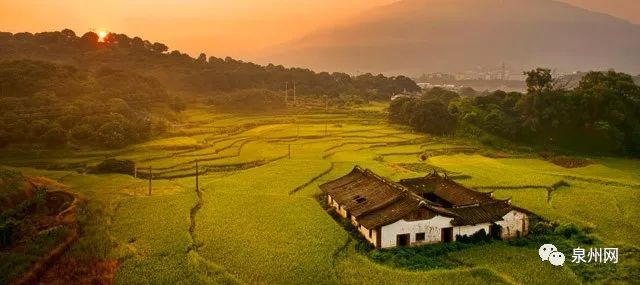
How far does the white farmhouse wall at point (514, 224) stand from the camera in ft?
73.6

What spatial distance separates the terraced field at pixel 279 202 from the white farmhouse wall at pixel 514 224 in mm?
1763

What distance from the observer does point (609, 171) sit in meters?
36.8

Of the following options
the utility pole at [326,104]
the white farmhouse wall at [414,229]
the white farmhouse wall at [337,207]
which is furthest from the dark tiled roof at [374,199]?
the utility pole at [326,104]

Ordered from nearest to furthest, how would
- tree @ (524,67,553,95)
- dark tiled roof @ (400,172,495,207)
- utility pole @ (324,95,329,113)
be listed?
dark tiled roof @ (400,172,495,207) → tree @ (524,67,553,95) → utility pole @ (324,95,329,113)

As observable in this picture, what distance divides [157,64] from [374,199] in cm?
8008

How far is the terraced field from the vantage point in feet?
59.7

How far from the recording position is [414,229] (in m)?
21.3

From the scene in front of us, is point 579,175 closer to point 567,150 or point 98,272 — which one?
point 567,150

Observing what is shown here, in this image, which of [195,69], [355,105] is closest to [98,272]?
[355,105]

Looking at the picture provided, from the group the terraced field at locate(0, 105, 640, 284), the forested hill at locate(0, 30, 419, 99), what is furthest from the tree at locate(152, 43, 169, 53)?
the terraced field at locate(0, 105, 640, 284)

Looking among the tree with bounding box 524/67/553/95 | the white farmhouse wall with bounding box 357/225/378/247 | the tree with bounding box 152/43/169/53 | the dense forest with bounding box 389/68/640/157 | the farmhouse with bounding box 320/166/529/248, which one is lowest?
the white farmhouse wall with bounding box 357/225/378/247

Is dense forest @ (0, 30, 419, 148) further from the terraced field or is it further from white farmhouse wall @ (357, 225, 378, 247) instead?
white farmhouse wall @ (357, 225, 378, 247)

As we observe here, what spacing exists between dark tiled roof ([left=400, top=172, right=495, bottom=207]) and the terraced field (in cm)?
343

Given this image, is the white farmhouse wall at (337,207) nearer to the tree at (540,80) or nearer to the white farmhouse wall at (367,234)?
the white farmhouse wall at (367,234)
